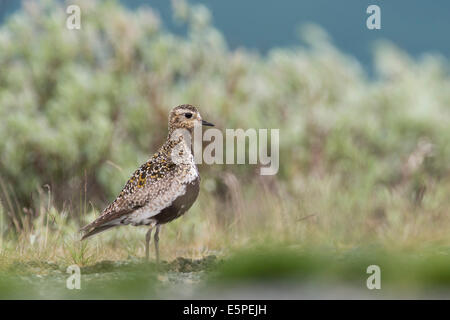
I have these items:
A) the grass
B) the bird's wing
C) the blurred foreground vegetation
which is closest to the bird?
the bird's wing

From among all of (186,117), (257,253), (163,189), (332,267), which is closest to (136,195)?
(163,189)

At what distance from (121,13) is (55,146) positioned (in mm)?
3425

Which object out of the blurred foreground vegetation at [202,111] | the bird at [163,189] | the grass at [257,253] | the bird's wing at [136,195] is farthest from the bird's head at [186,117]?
the blurred foreground vegetation at [202,111]

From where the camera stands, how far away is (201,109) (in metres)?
15.2

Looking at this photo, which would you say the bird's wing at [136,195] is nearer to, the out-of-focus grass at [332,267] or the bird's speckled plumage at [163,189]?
the bird's speckled plumage at [163,189]

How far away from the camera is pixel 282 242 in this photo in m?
8.73

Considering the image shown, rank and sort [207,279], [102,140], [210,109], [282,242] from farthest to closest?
1. [210,109]
2. [102,140]
3. [282,242]
4. [207,279]

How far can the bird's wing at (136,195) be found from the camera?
7.41 m

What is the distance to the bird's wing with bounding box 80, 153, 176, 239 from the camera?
741 cm

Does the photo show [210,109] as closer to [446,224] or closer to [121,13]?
[121,13]

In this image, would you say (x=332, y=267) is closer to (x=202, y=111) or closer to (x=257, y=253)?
(x=257, y=253)

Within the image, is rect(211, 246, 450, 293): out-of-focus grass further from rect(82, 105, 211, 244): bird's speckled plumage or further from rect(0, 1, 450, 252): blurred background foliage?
rect(0, 1, 450, 252): blurred background foliage
